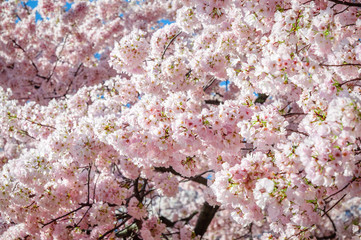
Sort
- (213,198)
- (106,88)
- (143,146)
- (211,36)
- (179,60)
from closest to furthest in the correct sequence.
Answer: (143,146)
(179,60)
(211,36)
(213,198)
(106,88)

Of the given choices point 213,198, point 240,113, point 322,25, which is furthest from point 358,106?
point 213,198

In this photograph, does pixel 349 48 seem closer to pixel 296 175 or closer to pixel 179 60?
pixel 296 175

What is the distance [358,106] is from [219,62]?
2385mm

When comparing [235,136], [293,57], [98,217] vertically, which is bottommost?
[98,217]

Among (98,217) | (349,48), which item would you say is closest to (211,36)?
(349,48)

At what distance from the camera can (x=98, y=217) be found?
553 cm

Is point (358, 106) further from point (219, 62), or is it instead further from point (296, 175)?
point (219, 62)

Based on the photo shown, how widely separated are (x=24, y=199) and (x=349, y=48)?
4967 millimetres

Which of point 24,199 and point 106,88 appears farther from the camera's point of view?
point 106,88

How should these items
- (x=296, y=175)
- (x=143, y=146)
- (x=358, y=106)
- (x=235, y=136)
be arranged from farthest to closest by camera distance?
(x=143, y=146) → (x=235, y=136) → (x=296, y=175) → (x=358, y=106)

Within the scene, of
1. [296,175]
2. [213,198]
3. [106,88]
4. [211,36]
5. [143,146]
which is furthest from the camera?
[106,88]

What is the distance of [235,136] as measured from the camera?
361cm

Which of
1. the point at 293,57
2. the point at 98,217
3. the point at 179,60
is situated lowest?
the point at 98,217

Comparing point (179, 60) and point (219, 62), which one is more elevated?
point (179, 60)
